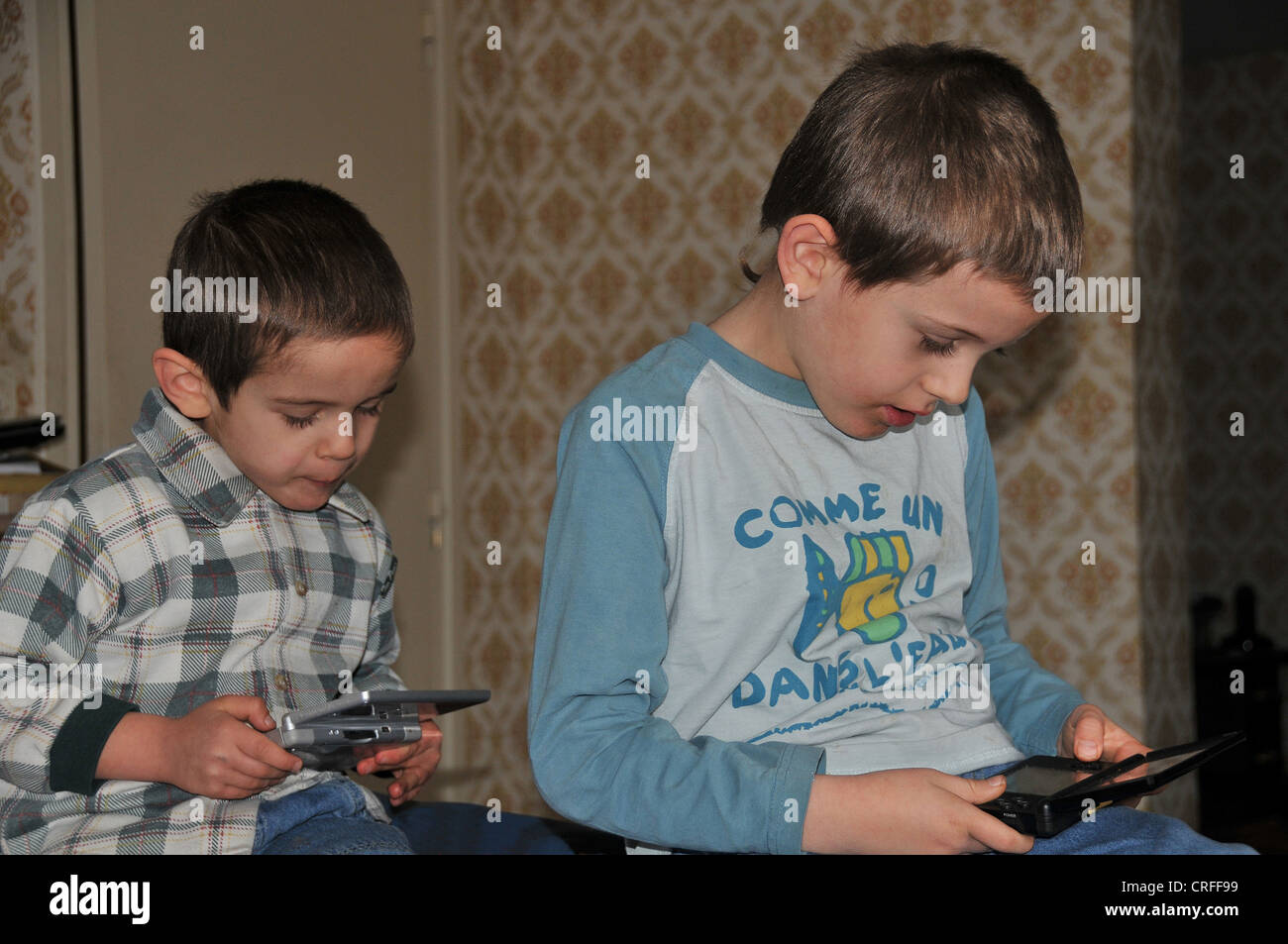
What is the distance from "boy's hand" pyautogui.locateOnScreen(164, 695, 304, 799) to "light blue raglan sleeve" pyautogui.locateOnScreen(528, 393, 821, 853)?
0.23 metres

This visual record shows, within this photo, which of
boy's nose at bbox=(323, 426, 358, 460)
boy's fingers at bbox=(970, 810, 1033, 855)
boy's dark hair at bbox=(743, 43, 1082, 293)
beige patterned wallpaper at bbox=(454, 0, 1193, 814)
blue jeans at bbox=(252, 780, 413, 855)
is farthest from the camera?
beige patterned wallpaper at bbox=(454, 0, 1193, 814)

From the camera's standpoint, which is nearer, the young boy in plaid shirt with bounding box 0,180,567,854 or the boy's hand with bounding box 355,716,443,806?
the young boy in plaid shirt with bounding box 0,180,567,854

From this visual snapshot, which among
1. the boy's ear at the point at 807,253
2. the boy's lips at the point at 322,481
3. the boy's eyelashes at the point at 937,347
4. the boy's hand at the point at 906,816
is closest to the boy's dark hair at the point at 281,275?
the boy's lips at the point at 322,481

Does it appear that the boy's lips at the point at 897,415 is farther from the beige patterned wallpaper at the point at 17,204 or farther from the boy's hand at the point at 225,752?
the beige patterned wallpaper at the point at 17,204

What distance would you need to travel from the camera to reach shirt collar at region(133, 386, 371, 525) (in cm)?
112

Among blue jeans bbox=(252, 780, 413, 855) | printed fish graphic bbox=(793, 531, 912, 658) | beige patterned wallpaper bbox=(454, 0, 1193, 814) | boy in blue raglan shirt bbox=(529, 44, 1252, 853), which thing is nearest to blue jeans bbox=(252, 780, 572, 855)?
blue jeans bbox=(252, 780, 413, 855)

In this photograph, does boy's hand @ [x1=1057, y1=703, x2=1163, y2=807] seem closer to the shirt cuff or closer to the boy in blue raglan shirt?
the boy in blue raglan shirt

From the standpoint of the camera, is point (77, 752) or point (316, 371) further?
point (316, 371)

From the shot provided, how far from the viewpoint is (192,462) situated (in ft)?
3.70

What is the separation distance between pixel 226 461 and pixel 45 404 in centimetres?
73

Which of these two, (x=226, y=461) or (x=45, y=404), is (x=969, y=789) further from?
(x=45, y=404)

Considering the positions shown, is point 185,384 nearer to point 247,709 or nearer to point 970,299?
point 247,709

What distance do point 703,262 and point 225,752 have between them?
179 cm

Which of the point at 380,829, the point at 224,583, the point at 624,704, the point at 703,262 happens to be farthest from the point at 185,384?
the point at 703,262
